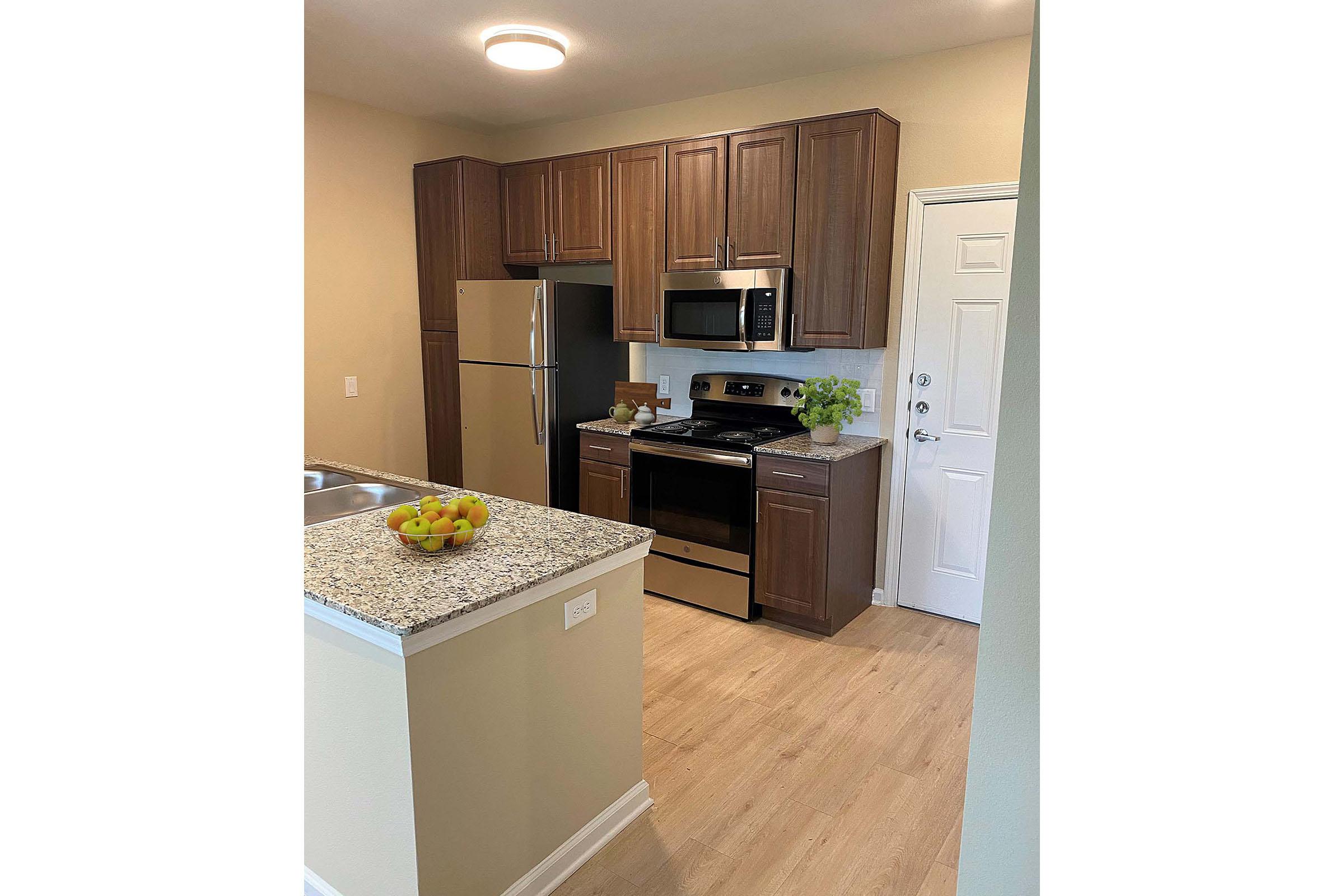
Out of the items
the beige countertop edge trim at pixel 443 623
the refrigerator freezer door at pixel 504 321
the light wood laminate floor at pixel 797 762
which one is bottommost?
the light wood laminate floor at pixel 797 762

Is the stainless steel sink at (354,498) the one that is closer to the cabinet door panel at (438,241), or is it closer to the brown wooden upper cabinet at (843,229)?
the brown wooden upper cabinet at (843,229)

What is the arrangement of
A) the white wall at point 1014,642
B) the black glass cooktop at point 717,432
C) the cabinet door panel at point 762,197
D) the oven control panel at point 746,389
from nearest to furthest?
the white wall at point 1014,642 < the cabinet door panel at point 762,197 < the black glass cooktop at point 717,432 < the oven control panel at point 746,389

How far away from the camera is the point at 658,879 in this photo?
194cm

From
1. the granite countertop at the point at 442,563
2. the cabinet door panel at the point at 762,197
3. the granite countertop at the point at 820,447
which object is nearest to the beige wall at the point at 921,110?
the granite countertop at the point at 820,447

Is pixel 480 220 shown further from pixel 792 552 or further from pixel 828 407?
pixel 792 552

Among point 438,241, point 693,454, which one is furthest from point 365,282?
point 693,454

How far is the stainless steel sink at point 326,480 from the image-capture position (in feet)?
8.77

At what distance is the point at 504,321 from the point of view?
422 centimetres
